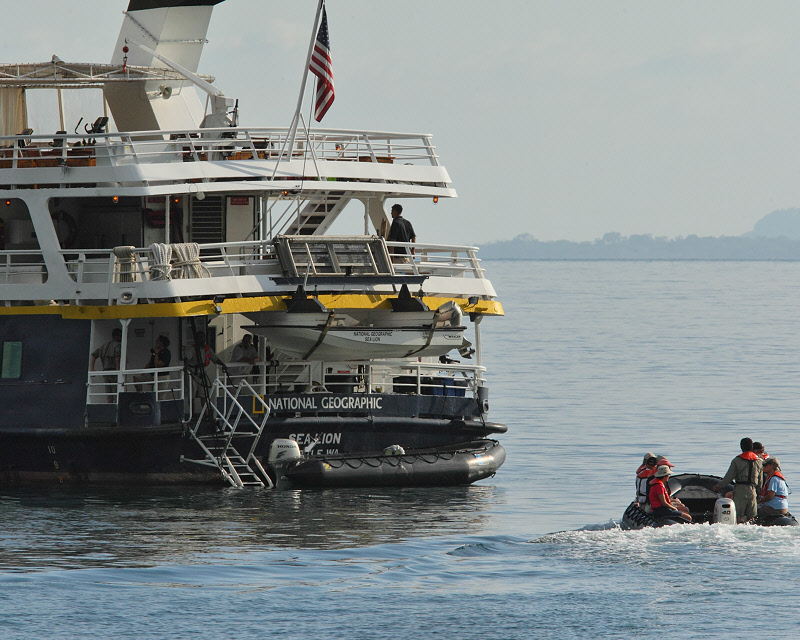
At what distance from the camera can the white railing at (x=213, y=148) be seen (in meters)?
25.4

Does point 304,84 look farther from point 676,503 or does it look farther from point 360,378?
point 676,503

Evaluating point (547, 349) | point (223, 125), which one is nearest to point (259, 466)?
point (223, 125)

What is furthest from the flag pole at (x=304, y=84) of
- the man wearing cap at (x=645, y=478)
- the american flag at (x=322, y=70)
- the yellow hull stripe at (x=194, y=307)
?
the man wearing cap at (x=645, y=478)

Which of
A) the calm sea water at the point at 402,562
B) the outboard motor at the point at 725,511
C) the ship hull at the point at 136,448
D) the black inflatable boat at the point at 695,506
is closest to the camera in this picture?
the calm sea water at the point at 402,562

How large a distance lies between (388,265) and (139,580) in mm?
8798

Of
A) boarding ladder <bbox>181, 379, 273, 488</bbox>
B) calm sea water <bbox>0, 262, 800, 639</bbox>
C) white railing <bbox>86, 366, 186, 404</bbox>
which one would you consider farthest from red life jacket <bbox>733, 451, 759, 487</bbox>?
white railing <bbox>86, 366, 186, 404</bbox>

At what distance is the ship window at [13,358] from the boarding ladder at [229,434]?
10.6 ft

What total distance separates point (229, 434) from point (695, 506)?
7.73 meters

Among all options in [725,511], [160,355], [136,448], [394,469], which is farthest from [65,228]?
[725,511]

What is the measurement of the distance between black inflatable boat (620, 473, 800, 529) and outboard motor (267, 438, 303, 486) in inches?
228

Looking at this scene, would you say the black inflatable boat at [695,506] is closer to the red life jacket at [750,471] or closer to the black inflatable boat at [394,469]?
the red life jacket at [750,471]

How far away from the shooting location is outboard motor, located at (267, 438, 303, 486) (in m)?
24.5

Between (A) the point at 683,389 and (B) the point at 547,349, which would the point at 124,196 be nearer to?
(A) the point at 683,389

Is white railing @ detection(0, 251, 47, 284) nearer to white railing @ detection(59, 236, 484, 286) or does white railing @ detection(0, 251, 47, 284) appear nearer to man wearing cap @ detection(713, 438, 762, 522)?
white railing @ detection(59, 236, 484, 286)
